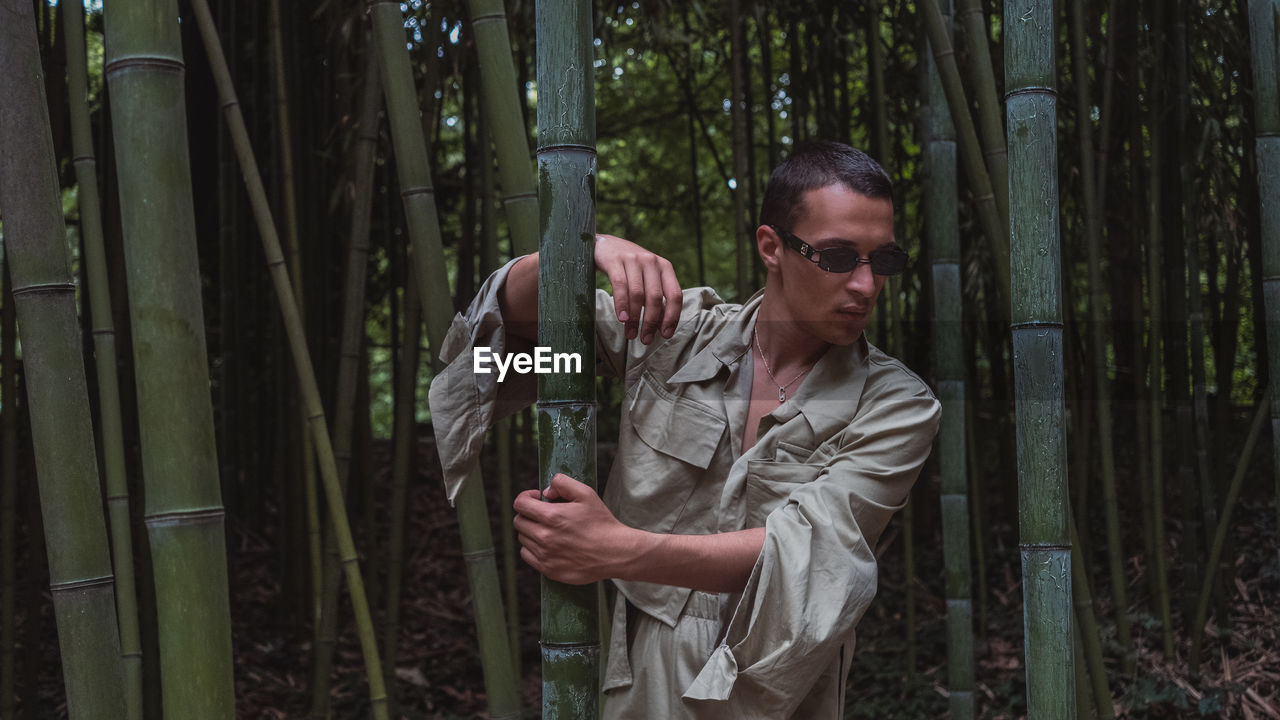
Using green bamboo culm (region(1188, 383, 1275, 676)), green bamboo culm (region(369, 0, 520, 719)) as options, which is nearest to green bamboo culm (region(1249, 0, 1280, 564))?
green bamboo culm (region(1188, 383, 1275, 676))

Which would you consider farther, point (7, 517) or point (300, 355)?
point (7, 517)

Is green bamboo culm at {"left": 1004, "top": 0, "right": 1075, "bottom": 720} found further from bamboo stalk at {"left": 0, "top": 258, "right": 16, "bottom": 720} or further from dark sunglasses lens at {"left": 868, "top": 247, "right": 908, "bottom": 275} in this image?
bamboo stalk at {"left": 0, "top": 258, "right": 16, "bottom": 720}

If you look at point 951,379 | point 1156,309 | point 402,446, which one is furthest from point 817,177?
point 1156,309

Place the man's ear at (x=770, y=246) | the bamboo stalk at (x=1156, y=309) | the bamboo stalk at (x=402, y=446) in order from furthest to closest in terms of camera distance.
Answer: the bamboo stalk at (x=1156, y=309) → the bamboo stalk at (x=402, y=446) → the man's ear at (x=770, y=246)

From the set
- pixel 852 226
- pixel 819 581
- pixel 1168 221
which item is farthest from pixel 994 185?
pixel 1168 221

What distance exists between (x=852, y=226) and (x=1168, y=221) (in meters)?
2.47

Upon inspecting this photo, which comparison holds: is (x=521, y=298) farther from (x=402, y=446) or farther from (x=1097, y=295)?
(x=1097, y=295)

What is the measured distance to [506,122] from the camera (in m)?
1.32

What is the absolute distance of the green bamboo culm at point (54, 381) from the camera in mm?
1191

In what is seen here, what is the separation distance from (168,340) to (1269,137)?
180 cm

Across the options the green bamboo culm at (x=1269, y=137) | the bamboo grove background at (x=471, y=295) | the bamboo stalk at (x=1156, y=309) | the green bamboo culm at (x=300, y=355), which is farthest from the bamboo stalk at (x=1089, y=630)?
the bamboo stalk at (x=1156, y=309)

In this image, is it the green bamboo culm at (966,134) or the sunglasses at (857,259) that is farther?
the green bamboo culm at (966,134)

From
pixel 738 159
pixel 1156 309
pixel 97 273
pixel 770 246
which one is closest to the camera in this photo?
pixel 770 246

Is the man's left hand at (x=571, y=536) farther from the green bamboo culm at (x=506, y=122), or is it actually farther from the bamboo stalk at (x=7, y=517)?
the bamboo stalk at (x=7, y=517)
